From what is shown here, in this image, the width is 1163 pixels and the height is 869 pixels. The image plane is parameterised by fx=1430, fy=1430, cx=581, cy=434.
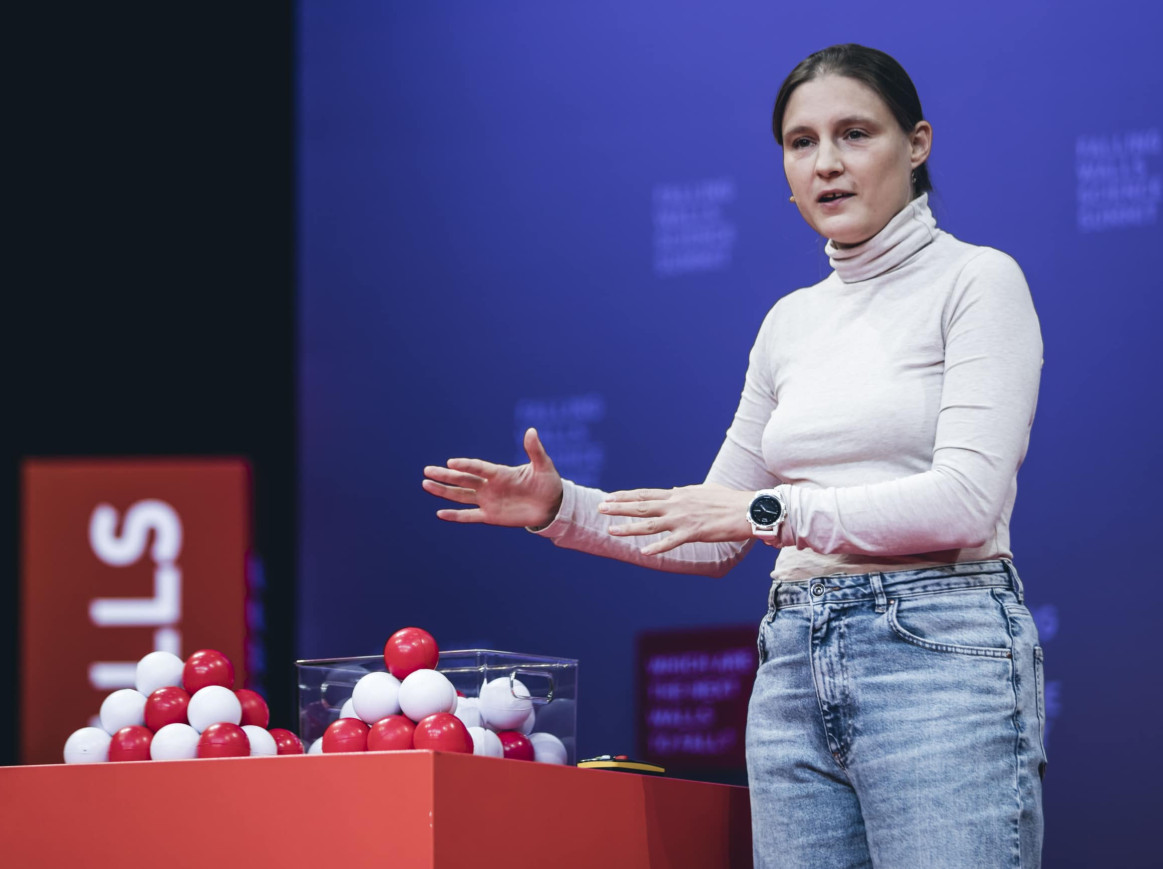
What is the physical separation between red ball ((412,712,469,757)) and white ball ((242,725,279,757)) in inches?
7.4

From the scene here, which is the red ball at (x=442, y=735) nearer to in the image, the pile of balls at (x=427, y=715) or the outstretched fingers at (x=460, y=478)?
the pile of balls at (x=427, y=715)

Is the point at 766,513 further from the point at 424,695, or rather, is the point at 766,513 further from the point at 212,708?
the point at 212,708

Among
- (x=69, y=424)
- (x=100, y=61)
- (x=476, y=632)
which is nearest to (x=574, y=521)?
(x=476, y=632)

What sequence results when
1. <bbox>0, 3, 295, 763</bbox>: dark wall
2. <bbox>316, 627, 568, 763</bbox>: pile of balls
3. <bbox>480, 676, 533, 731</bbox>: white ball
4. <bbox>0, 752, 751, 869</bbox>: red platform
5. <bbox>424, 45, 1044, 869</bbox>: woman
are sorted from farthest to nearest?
<bbox>0, 3, 295, 763</bbox>: dark wall → <bbox>480, 676, 533, 731</bbox>: white ball → <bbox>316, 627, 568, 763</bbox>: pile of balls → <bbox>424, 45, 1044, 869</bbox>: woman → <bbox>0, 752, 751, 869</bbox>: red platform

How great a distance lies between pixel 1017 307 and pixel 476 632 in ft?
6.97

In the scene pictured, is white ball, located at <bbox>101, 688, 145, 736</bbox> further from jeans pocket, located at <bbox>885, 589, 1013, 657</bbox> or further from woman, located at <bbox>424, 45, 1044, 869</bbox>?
jeans pocket, located at <bbox>885, 589, 1013, 657</bbox>

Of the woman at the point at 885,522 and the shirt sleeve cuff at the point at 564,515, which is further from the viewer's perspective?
the shirt sleeve cuff at the point at 564,515

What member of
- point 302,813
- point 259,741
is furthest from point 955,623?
point 259,741

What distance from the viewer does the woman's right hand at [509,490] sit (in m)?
1.60

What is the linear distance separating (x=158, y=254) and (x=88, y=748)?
2.42 m

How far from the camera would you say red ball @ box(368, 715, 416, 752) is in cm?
140

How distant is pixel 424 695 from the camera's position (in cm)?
145

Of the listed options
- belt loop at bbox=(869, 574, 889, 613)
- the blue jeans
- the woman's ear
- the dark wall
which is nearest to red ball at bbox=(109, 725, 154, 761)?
the blue jeans

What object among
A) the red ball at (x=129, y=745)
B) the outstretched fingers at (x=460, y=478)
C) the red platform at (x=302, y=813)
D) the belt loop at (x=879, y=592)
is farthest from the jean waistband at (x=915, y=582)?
the red ball at (x=129, y=745)
